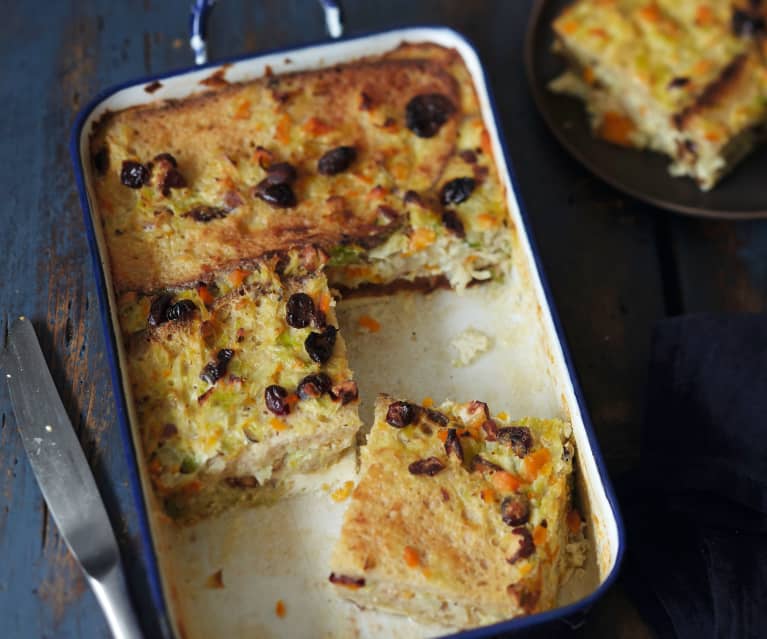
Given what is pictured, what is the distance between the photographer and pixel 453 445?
134 inches

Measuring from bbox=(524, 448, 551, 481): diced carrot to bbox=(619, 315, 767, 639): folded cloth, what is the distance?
20.3 inches

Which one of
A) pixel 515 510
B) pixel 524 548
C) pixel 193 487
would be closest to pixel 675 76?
pixel 515 510

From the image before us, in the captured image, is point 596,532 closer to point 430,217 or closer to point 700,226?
point 430,217

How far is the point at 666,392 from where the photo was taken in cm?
386

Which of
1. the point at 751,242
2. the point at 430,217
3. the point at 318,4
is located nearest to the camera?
the point at 430,217

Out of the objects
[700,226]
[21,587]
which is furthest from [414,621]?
[700,226]

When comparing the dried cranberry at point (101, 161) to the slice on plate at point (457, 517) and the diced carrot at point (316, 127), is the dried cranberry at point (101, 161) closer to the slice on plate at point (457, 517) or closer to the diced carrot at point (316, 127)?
the diced carrot at point (316, 127)

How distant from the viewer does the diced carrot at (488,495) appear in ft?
10.9

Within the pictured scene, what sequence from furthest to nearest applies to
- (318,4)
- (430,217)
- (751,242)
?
(318,4) → (751,242) → (430,217)

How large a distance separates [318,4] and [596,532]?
3020mm

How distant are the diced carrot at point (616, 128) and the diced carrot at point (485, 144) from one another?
34.8 inches

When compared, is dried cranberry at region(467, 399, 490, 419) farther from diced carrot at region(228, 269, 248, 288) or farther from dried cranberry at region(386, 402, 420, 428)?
diced carrot at region(228, 269, 248, 288)

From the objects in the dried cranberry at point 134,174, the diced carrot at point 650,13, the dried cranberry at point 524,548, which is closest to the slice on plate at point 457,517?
the dried cranberry at point 524,548

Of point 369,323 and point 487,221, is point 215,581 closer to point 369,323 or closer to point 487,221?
point 369,323
